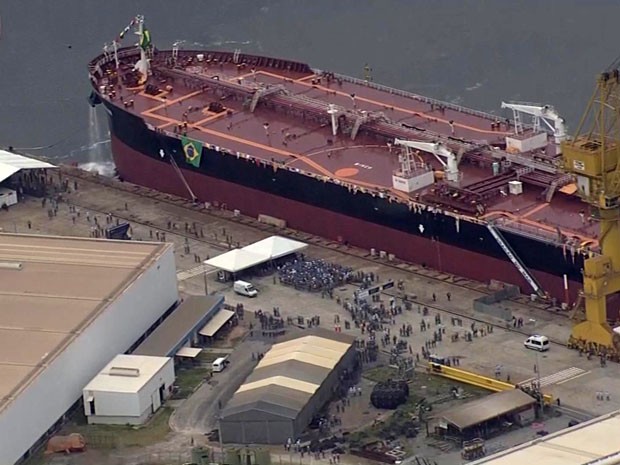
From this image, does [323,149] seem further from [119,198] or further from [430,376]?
[430,376]

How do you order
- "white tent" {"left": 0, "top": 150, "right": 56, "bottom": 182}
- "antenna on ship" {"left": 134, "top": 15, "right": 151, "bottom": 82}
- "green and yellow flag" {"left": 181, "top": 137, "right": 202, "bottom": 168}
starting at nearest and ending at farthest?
"green and yellow flag" {"left": 181, "top": 137, "right": 202, "bottom": 168} → "white tent" {"left": 0, "top": 150, "right": 56, "bottom": 182} → "antenna on ship" {"left": 134, "top": 15, "right": 151, "bottom": 82}

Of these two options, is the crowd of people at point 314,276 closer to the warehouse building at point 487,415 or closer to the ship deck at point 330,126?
the ship deck at point 330,126

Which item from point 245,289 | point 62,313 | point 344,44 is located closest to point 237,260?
point 245,289

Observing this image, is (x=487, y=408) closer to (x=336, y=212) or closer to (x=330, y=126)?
(x=336, y=212)

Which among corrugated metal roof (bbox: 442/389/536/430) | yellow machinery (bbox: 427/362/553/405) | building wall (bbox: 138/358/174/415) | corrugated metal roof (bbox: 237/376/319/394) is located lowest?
building wall (bbox: 138/358/174/415)

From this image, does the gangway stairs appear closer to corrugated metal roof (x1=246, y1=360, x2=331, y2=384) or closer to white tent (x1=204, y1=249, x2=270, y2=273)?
white tent (x1=204, y1=249, x2=270, y2=273)

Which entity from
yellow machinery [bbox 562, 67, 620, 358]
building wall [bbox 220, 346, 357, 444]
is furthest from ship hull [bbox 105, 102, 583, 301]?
building wall [bbox 220, 346, 357, 444]
